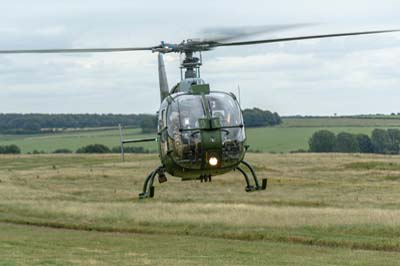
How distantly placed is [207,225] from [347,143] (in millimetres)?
96678

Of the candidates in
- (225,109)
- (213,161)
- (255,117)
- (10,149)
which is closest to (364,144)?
(10,149)

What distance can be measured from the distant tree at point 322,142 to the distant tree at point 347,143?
91 cm

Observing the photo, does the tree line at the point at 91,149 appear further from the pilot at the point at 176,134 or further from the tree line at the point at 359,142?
the pilot at the point at 176,134

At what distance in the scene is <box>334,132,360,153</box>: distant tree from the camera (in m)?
125

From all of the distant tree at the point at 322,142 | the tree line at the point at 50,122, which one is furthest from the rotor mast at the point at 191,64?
the tree line at the point at 50,122

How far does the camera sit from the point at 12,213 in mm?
38875

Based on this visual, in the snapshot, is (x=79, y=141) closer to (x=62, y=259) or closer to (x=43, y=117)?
(x=43, y=117)

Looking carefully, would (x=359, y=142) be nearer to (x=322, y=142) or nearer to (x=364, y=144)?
(x=364, y=144)

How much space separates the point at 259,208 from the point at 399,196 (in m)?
13.4

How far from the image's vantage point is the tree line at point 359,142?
125 metres

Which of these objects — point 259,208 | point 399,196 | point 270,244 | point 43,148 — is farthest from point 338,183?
point 43,148

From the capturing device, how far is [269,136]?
4966 inches

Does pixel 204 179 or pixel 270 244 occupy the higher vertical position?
pixel 204 179

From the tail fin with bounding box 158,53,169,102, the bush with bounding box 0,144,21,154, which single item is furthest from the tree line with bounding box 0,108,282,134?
the tail fin with bounding box 158,53,169,102
